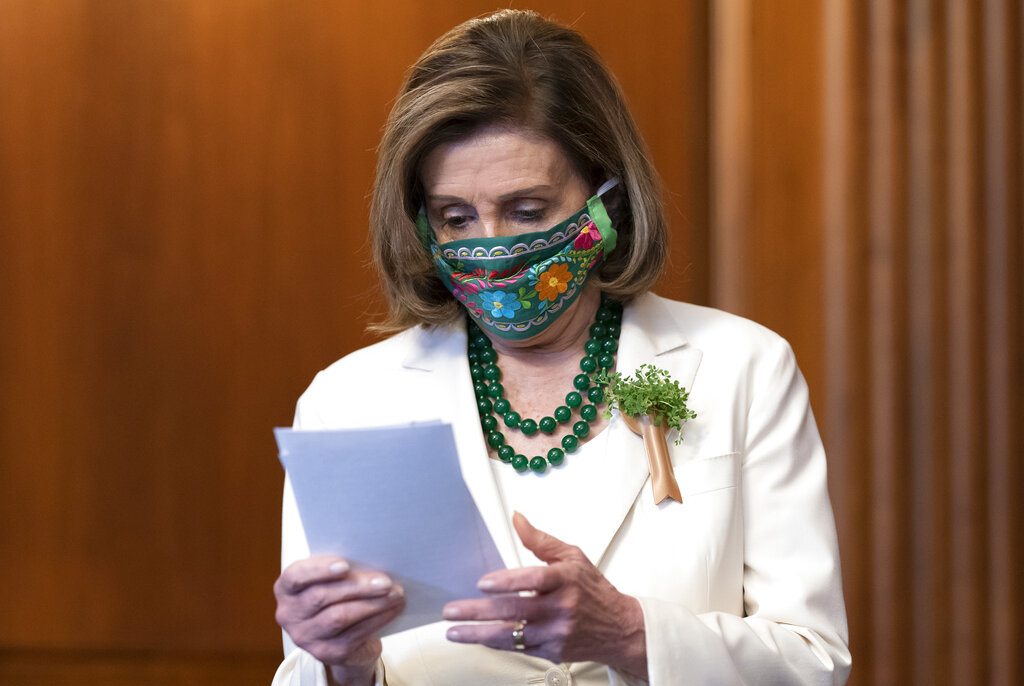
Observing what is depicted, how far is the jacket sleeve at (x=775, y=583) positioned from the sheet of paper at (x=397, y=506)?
32 centimetres

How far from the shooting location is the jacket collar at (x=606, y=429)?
174 centimetres

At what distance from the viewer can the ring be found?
140 centimetres

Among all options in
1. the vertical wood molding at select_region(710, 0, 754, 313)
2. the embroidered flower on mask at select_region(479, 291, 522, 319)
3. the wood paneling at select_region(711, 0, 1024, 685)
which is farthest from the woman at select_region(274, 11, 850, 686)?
the vertical wood molding at select_region(710, 0, 754, 313)

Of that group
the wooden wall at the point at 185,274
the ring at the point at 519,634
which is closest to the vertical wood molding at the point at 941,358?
the wooden wall at the point at 185,274

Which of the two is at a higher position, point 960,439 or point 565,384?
point 565,384

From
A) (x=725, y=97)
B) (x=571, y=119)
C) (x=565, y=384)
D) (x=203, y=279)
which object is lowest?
(x=565, y=384)

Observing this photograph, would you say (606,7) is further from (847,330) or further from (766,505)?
(766,505)

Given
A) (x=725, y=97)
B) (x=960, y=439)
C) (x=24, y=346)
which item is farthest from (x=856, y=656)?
(x=24, y=346)

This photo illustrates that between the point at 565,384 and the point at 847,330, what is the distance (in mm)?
983

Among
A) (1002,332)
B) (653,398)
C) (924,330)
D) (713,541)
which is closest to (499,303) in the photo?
(653,398)

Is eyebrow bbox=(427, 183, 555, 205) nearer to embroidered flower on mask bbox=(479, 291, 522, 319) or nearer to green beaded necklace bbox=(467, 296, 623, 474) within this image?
embroidered flower on mask bbox=(479, 291, 522, 319)

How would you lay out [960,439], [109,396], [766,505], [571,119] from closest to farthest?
[766,505] → [571,119] → [960,439] → [109,396]

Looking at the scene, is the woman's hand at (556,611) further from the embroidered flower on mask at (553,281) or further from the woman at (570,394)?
the embroidered flower on mask at (553,281)

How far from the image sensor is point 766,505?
1750 mm
